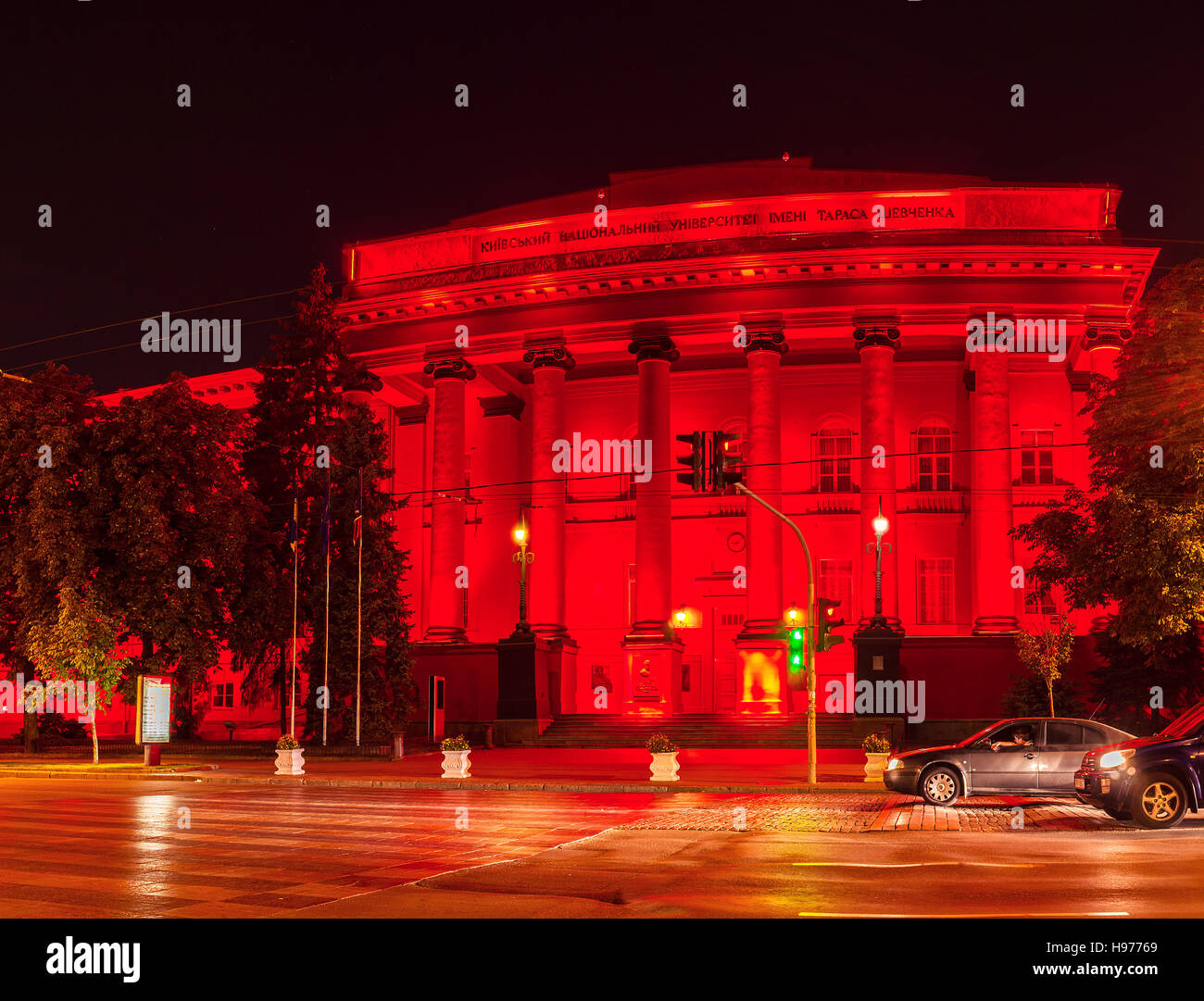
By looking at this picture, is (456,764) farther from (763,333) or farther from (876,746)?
(763,333)

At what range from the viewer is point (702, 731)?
40.8 metres

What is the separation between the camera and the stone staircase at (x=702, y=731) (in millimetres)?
39531

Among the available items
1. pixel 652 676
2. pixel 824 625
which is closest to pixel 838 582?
pixel 652 676

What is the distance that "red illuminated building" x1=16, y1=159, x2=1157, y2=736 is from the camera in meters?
43.7

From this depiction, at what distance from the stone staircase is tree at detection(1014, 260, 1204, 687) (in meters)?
10.8

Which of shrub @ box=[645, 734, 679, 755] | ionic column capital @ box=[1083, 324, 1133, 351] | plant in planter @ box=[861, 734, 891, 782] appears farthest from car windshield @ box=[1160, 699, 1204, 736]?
ionic column capital @ box=[1083, 324, 1133, 351]

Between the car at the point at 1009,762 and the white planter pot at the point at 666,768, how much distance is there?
23.1 feet

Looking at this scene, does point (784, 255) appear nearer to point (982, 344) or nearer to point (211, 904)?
point (982, 344)

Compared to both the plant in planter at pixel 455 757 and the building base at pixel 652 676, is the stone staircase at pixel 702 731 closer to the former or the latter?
the building base at pixel 652 676

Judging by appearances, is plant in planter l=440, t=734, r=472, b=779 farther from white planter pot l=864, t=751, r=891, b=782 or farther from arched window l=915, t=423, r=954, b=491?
arched window l=915, t=423, r=954, b=491

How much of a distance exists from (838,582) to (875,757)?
20.9m

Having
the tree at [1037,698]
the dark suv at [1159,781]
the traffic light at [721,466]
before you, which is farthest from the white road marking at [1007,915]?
the tree at [1037,698]

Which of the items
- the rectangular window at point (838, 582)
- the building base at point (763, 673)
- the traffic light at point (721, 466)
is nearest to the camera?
the traffic light at point (721, 466)
